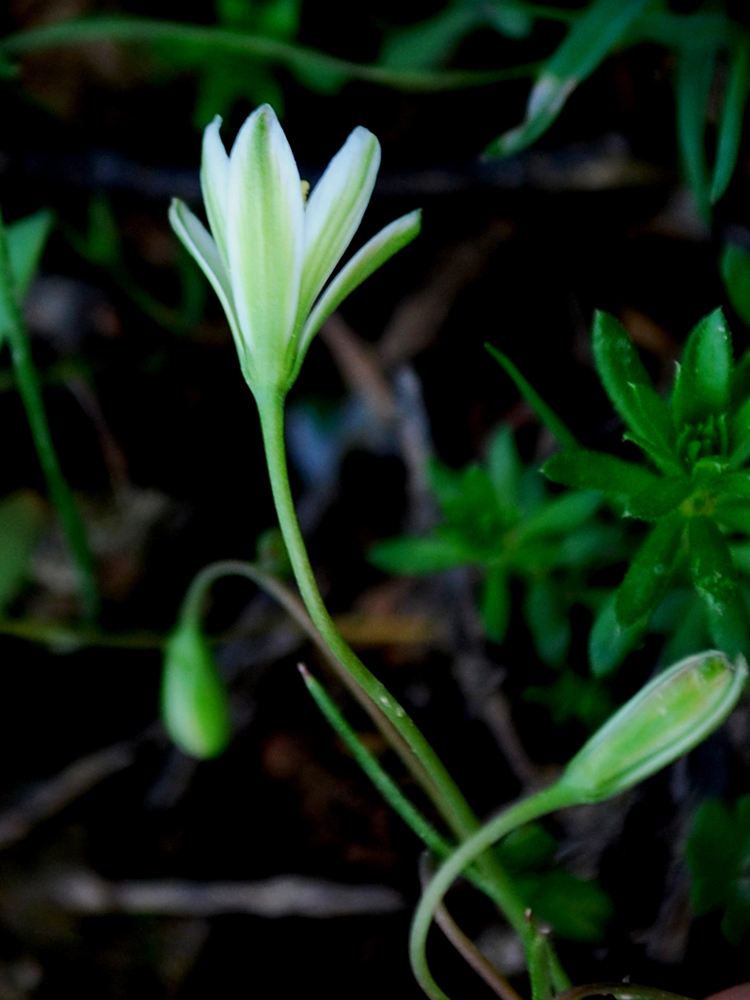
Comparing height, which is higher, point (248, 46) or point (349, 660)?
point (248, 46)

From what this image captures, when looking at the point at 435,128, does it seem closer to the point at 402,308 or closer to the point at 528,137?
the point at 402,308

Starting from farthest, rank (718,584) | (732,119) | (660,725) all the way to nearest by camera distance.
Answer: (732,119) < (718,584) < (660,725)

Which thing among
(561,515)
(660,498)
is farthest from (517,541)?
(660,498)

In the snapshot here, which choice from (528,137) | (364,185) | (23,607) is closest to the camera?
(364,185)

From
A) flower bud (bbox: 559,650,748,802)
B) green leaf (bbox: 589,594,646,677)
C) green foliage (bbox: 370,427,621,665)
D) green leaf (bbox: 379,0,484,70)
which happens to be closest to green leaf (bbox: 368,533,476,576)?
green foliage (bbox: 370,427,621,665)

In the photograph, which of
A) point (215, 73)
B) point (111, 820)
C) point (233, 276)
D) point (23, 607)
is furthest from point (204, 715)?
point (215, 73)

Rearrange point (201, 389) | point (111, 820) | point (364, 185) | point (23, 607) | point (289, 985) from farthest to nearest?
point (201, 389) → point (23, 607) → point (111, 820) → point (289, 985) → point (364, 185)

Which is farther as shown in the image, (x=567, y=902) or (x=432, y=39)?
(x=432, y=39)

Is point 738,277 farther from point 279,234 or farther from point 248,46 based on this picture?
point 248,46
